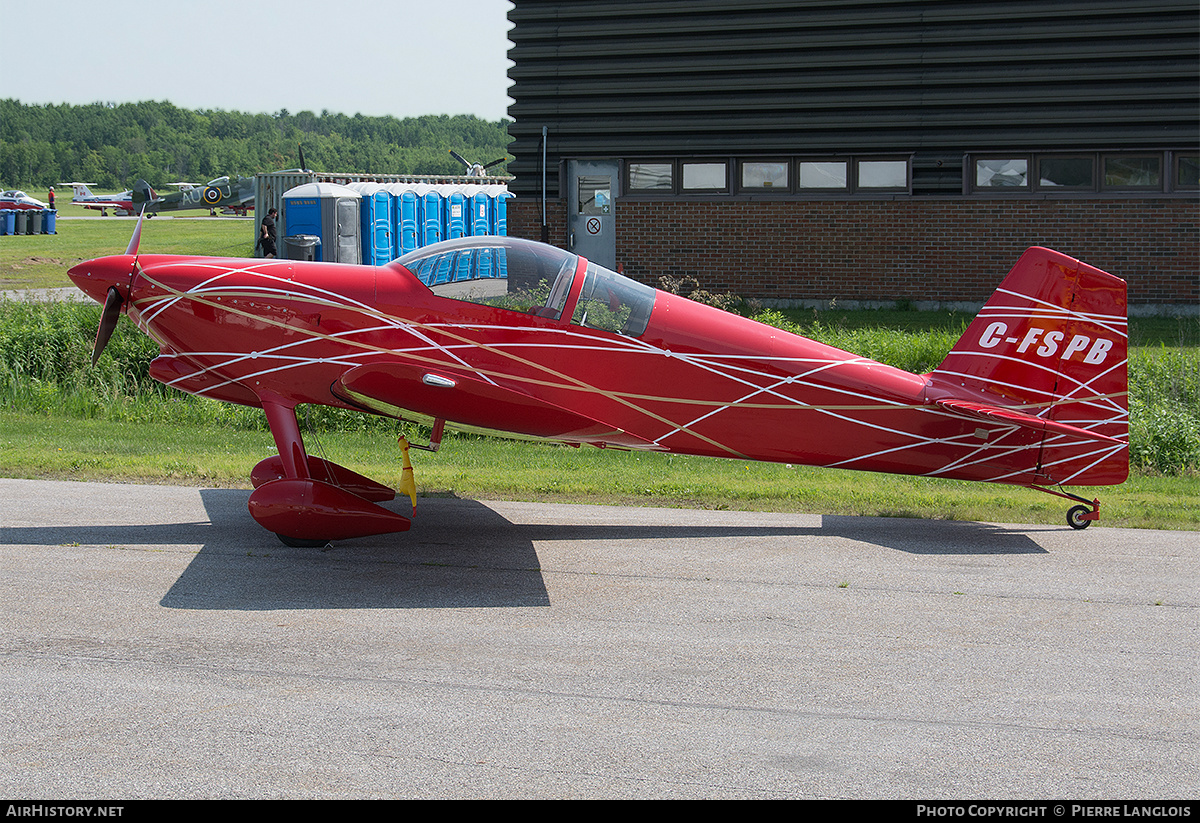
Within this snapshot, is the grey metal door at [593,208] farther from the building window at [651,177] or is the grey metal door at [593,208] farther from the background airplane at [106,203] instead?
the background airplane at [106,203]

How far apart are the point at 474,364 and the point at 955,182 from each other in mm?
14587

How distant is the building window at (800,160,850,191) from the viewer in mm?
20469

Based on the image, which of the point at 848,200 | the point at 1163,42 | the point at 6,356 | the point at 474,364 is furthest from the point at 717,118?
the point at 474,364

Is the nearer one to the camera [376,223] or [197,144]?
[376,223]

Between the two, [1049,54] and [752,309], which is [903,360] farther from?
[1049,54]

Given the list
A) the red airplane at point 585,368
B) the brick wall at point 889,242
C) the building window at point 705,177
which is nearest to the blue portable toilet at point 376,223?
the brick wall at point 889,242

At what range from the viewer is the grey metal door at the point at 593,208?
2162cm

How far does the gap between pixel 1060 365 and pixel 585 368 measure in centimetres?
369

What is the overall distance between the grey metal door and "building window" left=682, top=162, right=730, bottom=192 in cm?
141

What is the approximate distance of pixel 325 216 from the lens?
28.8m

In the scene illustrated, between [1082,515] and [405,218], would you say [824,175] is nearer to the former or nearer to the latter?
[1082,515]

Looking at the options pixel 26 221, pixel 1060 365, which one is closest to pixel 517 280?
pixel 1060 365

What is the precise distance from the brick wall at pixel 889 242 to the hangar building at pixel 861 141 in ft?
0.12

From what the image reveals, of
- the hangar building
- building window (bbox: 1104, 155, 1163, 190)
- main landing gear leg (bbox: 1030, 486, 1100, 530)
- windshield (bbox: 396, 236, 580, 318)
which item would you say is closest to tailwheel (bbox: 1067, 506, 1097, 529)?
main landing gear leg (bbox: 1030, 486, 1100, 530)
